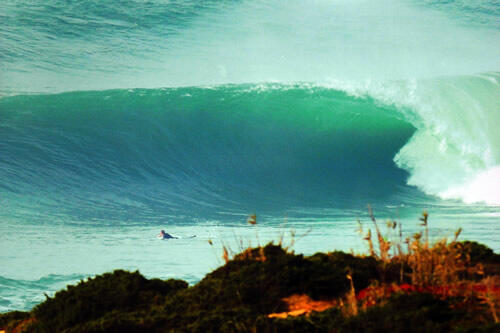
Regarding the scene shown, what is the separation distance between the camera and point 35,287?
844cm

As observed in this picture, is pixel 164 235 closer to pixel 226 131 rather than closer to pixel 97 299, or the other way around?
pixel 97 299

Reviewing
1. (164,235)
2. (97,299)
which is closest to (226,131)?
(164,235)

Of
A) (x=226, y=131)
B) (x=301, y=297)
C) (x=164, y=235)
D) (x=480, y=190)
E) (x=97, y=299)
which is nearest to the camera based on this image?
(x=301, y=297)

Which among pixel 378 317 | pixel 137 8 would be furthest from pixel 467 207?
pixel 137 8

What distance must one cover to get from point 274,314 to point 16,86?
2607cm

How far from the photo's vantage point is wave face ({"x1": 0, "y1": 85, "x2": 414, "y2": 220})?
16328mm

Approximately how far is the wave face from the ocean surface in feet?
0.25

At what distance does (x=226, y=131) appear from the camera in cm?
2128

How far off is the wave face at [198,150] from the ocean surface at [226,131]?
77mm

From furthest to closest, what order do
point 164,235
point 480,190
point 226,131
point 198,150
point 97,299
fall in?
point 226,131
point 198,150
point 480,190
point 164,235
point 97,299

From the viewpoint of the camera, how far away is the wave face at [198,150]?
16.3 meters

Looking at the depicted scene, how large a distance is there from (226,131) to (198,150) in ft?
5.45

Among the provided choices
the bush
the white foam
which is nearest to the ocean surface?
the white foam

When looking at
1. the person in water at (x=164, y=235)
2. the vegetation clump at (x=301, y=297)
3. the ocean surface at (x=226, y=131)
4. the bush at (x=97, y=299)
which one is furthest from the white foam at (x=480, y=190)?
the bush at (x=97, y=299)
